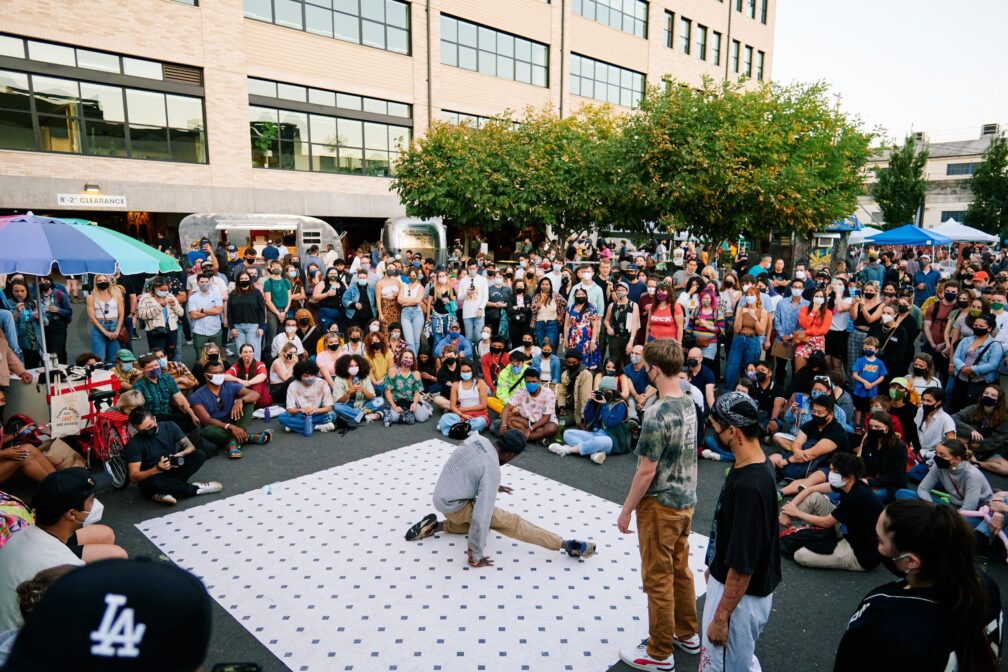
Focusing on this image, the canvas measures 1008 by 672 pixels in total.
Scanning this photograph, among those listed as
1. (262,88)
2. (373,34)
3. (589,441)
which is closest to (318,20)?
(373,34)

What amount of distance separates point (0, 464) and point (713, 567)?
664 centimetres

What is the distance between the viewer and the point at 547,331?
10758 mm

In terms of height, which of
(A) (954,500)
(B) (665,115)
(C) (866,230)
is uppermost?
(B) (665,115)

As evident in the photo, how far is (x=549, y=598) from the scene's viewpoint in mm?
4867

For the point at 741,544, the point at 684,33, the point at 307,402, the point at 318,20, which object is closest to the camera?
the point at 741,544

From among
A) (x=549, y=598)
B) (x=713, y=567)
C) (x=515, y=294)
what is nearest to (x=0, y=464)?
(x=549, y=598)

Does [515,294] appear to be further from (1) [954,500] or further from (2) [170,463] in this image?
(1) [954,500]

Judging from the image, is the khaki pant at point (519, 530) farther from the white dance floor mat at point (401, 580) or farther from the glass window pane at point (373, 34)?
the glass window pane at point (373, 34)

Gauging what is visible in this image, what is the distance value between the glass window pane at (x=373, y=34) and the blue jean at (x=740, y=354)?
21499mm

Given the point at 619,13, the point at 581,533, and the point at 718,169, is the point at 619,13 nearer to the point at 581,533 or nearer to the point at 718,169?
the point at 718,169

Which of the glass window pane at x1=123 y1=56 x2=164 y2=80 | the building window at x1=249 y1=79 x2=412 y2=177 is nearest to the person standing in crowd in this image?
the glass window pane at x1=123 y1=56 x2=164 y2=80

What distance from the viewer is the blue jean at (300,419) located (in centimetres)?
868

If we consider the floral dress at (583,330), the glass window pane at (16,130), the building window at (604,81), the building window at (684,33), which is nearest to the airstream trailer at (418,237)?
the glass window pane at (16,130)

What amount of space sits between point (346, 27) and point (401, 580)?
24697 millimetres
